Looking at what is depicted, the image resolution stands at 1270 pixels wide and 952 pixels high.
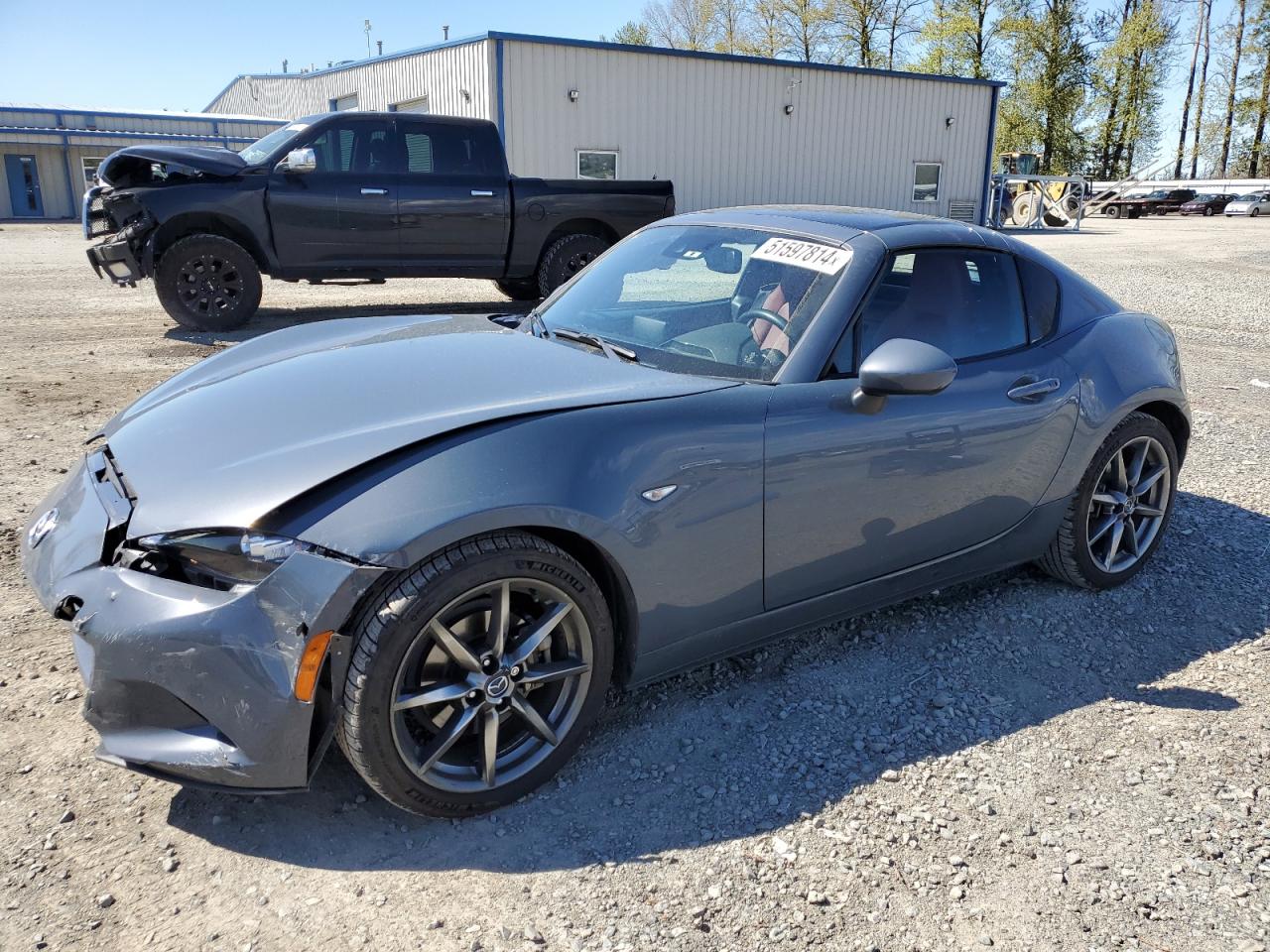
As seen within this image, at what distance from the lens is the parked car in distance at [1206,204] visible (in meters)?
47.0

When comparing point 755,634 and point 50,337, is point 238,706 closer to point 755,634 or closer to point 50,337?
point 755,634

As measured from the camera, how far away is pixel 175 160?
29.9 ft

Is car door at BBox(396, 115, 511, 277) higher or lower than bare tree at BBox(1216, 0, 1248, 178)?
lower

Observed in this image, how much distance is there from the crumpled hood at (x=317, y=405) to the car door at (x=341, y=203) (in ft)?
21.8

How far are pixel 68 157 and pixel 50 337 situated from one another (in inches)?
1346

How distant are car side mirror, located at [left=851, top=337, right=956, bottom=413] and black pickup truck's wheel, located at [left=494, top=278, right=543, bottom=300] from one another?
880 cm

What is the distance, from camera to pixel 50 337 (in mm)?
9102

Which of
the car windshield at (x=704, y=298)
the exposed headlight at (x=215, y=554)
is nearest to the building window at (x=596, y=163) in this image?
the car windshield at (x=704, y=298)

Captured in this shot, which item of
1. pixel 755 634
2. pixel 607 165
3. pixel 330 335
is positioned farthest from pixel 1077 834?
pixel 607 165

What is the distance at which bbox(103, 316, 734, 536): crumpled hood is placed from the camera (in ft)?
7.74

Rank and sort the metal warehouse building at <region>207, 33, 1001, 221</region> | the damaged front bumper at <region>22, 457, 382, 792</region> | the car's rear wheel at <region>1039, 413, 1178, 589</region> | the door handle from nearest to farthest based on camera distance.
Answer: the damaged front bumper at <region>22, 457, 382, 792</region>
the door handle
the car's rear wheel at <region>1039, 413, 1178, 589</region>
the metal warehouse building at <region>207, 33, 1001, 221</region>

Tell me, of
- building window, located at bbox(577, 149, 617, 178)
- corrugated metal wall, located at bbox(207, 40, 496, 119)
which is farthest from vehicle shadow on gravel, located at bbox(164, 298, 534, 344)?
building window, located at bbox(577, 149, 617, 178)

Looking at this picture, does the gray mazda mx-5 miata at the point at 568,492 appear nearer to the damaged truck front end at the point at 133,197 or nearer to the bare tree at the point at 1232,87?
the damaged truck front end at the point at 133,197

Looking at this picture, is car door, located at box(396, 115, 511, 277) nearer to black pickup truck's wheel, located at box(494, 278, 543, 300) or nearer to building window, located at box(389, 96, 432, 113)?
black pickup truck's wheel, located at box(494, 278, 543, 300)
